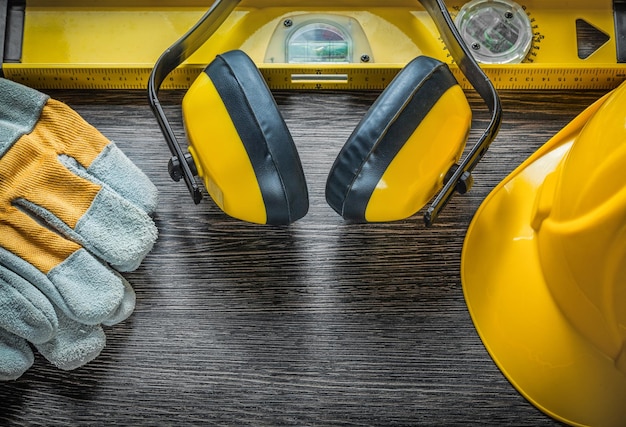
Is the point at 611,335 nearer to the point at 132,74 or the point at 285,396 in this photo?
the point at 285,396

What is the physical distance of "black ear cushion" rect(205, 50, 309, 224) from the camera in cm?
83

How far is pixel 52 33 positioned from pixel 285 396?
619 mm

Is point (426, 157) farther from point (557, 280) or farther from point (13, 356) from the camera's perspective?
point (13, 356)

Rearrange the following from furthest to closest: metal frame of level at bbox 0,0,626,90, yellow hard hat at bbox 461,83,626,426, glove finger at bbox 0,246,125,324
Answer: metal frame of level at bbox 0,0,626,90 < glove finger at bbox 0,246,125,324 < yellow hard hat at bbox 461,83,626,426

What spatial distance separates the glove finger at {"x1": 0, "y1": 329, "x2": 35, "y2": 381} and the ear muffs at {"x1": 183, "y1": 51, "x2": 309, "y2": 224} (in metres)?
0.33

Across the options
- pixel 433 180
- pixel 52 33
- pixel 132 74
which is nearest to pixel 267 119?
pixel 433 180

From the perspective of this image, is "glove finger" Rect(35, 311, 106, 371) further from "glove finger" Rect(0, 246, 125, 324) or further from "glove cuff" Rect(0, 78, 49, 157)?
"glove cuff" Rect(0, 78, 49, 157)

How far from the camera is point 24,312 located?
90 cm

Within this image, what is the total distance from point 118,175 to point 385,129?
371mm

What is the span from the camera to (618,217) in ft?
2.46

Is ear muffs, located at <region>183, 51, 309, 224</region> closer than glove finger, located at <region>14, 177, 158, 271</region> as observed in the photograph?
Yes

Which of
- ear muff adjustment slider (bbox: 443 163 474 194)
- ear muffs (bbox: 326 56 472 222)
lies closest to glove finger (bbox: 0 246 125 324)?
ear muffs (bbox: 326 56 472 222)

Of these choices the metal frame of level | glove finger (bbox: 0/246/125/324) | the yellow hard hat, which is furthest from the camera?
the metal frame of level

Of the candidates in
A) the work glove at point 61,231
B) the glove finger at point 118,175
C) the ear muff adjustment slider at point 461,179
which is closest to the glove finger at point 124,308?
the work glove at point 61,231
